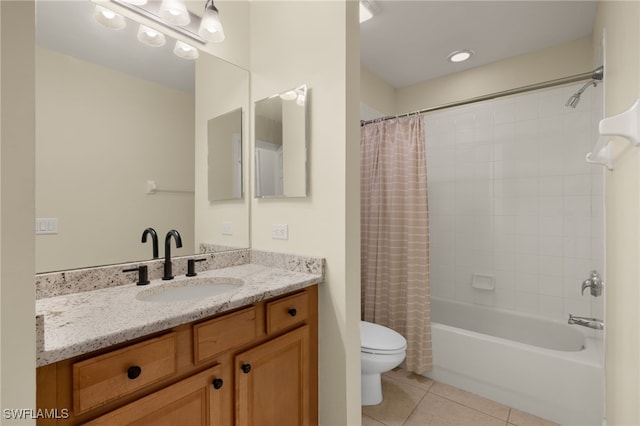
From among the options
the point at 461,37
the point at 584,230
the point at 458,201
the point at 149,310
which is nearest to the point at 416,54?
the point at 461,37

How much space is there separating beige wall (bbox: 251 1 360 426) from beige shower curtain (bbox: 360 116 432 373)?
0.88m

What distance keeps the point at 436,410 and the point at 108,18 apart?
107 inches

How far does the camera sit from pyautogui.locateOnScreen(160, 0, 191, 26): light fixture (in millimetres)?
1333

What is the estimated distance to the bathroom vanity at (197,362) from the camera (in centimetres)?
73

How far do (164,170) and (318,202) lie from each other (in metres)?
0.79

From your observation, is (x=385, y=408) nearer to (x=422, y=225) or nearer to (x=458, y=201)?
(x=422, y=225)

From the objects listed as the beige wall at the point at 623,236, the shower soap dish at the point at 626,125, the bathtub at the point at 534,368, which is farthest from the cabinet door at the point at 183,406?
the bathtub at the point at 534,368

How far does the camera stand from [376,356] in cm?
176

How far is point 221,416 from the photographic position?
3.36 feet

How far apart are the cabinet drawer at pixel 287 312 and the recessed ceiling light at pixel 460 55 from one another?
2.42m

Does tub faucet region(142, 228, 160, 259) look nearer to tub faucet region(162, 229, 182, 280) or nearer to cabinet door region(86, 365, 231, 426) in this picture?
tub faucet region(162, 229, 182, 280)

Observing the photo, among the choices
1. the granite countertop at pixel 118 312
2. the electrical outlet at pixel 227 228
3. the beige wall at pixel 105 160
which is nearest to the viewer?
the granite countertop at pixel 118 312

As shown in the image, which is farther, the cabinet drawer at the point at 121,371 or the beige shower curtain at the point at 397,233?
the beige shower curtain at the point at 397,233

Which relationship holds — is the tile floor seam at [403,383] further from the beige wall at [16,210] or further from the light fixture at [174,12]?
the light fixture at [174,12]
